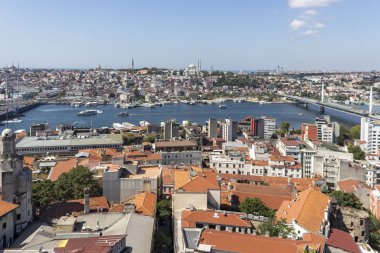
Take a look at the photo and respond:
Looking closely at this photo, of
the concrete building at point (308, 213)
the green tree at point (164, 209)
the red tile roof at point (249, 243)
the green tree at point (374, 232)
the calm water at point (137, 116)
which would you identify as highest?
the red tile roof at point (249, 243)

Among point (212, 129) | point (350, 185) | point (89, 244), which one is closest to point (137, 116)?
point (212, 129)

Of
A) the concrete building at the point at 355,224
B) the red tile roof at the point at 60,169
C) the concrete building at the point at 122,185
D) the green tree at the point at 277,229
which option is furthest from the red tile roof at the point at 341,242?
the red tile roof at the point at 60,169

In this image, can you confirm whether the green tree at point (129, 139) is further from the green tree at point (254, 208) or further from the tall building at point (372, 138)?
the green tree at point (254, 208)

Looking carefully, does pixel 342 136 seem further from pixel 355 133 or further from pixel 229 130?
pixel 229 130

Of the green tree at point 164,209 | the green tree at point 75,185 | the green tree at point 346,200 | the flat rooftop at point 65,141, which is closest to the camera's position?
the green tree at point 164,209

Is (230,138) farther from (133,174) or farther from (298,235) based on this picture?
(298,235)

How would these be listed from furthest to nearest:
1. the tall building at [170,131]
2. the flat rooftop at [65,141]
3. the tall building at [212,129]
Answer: the tall building at [212,129] → the tall building at [170,131] → the flat rooftop at [65,141]
